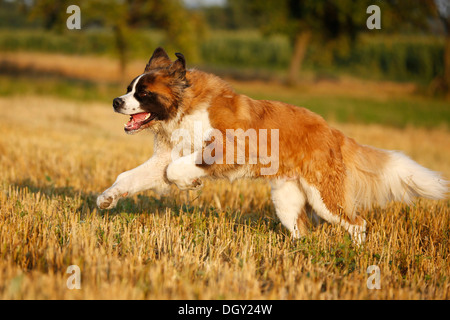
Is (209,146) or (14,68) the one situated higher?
(14,68)

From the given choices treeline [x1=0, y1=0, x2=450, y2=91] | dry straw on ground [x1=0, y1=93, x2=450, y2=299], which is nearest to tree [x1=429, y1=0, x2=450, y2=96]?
treeline [x1=0, y1=0, x2=450, y2=91]

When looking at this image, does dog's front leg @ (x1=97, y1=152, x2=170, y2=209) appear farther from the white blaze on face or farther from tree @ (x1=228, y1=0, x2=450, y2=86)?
tree @ (x1=228, y1=0, x2=450, y2=86)

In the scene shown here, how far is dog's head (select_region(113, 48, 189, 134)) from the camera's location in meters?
4.04

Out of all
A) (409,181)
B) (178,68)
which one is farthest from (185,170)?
(409,181)

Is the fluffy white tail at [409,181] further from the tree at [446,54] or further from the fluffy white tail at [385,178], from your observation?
the tree at [446,54]

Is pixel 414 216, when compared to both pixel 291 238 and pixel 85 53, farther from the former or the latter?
pixel 85 53

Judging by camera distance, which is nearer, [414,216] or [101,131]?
[414,216]

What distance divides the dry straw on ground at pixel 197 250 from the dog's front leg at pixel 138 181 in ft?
0.90

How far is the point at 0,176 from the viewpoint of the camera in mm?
6059

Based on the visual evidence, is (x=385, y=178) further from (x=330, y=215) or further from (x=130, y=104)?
(x=130, y=104)

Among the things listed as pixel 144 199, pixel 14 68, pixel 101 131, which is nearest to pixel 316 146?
pixel 144 199
